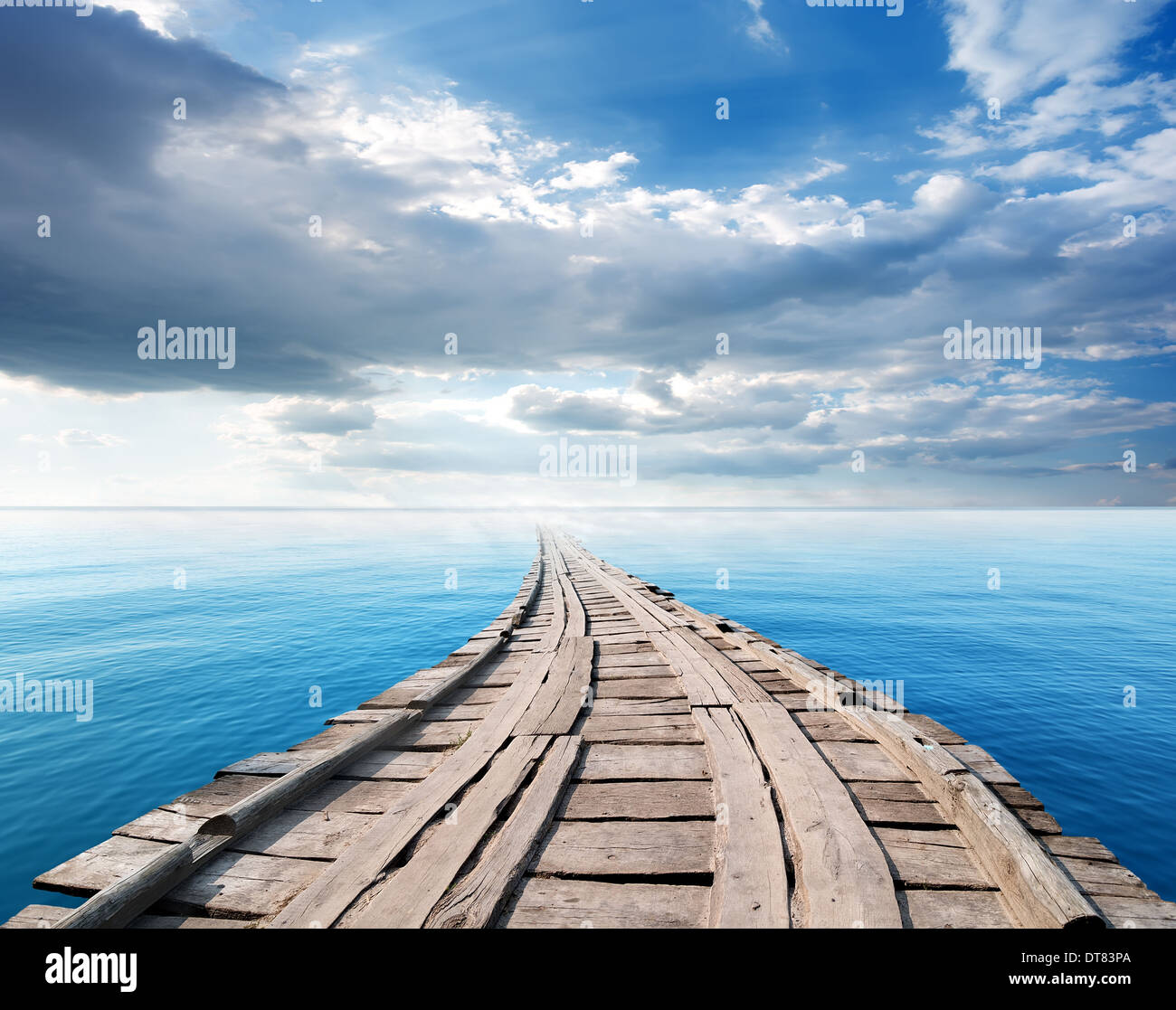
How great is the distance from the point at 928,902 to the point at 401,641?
823 inches

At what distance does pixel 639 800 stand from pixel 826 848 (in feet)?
4.91

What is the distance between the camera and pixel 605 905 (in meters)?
3.37

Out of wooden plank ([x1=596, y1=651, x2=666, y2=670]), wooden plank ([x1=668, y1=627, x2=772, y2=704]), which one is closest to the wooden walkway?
wooden plank ([x1=668, y1=627, x2=772, y2=704])

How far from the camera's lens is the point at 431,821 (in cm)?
413

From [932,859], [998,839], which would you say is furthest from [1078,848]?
[932,859]

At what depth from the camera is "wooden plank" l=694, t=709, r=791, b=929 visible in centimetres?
315

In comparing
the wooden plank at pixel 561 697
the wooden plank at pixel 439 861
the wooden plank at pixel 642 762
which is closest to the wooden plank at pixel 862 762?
the wooden plank at pixel 642 762

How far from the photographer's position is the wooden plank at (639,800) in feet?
14.3

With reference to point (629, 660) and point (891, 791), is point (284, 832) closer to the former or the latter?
point (891, 791)

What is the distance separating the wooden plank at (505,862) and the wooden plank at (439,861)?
3.9 inches

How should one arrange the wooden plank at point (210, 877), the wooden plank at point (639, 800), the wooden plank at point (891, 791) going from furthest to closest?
the wooden plank at point (891, 791), the wooden plank at point (639, 800), the wooden plank at point (210, 877)

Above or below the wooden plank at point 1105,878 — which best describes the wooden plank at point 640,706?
below

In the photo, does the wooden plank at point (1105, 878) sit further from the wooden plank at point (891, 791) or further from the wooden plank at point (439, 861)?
the wooden plank at point (439, 861)
